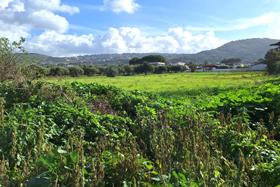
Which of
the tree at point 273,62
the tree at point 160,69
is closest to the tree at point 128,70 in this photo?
the tree at point 160,69

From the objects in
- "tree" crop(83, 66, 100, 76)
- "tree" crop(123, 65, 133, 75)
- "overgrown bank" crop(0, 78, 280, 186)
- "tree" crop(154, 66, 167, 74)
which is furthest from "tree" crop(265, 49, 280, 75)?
"overgrown bank" crop(0, 78, 280, 186)

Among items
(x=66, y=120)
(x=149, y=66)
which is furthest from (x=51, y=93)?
(x=149, y=66)

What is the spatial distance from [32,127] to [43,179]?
9.71 feet

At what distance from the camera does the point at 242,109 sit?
37.6 ft

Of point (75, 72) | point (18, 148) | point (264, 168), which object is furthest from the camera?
point (75, 72)

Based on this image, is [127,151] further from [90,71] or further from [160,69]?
[160,69]

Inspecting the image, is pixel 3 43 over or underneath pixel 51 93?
over

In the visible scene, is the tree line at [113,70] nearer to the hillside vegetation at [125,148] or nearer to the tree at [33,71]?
the tree at [33,71]

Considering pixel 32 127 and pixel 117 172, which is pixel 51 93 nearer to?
pixel 32 127

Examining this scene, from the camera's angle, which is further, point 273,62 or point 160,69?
point 160,69

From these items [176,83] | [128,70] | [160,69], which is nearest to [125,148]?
[176,83]

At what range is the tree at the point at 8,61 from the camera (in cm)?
1669

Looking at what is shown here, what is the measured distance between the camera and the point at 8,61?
1758 cm

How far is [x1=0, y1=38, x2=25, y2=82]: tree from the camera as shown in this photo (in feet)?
54.7
